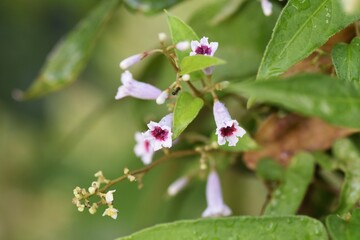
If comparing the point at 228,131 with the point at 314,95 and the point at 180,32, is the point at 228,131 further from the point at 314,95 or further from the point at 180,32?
the point at 314,95

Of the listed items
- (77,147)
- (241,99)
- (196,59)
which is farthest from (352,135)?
(77,147)

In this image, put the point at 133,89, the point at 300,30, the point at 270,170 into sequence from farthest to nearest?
the point at 270,170 → the point at 133,89 → the point at 300,30

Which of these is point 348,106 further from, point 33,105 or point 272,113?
point 33,105

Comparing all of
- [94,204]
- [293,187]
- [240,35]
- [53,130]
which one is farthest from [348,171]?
[53,130]

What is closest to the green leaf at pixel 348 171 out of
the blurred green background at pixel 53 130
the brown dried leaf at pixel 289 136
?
the brown dried leaf at pixel 289 136

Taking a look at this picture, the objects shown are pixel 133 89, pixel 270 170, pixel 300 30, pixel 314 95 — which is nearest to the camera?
pixel 314 95

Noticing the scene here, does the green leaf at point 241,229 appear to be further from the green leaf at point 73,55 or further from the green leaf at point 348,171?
the green leaf at point 73,55
